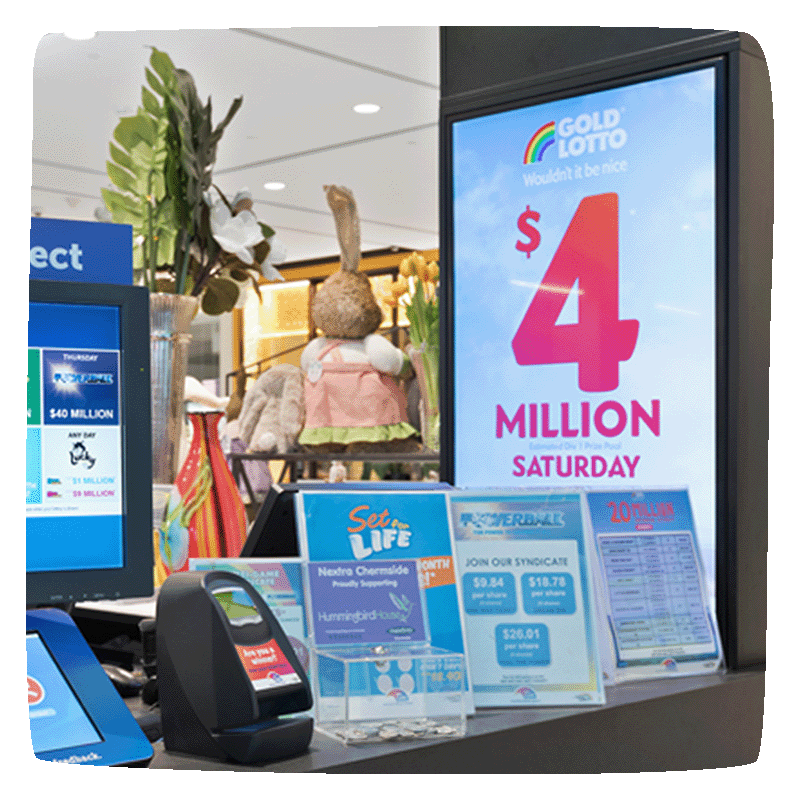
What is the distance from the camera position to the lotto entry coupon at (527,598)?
4.17ft

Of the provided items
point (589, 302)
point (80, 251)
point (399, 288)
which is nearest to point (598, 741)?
point (589, 302)

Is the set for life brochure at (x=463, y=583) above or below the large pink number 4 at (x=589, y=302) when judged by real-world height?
below

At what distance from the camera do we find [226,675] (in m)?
1.02

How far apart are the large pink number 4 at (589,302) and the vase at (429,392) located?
1.36 meters

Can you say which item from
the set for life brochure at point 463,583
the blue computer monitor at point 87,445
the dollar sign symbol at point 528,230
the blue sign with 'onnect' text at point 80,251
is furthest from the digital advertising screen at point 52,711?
the dollar sign symbol at point 528,230

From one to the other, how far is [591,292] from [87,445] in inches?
36.2

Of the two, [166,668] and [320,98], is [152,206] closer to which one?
[166,668]

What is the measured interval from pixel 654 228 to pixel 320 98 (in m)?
3.62

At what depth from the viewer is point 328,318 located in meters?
3.69

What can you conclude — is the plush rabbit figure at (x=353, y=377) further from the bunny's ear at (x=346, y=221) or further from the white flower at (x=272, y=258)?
the white flower at (x=272, y=258)

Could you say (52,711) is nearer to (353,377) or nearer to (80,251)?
(80,251)

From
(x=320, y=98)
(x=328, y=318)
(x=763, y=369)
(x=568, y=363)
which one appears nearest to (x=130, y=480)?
(x=568, y=363)

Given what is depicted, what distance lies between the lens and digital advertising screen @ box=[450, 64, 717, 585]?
5.32ft

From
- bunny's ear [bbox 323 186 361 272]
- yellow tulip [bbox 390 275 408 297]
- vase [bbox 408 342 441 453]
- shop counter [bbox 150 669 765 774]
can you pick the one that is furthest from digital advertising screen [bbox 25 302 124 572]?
yellow tulip [bbox 390 275 408 297]
